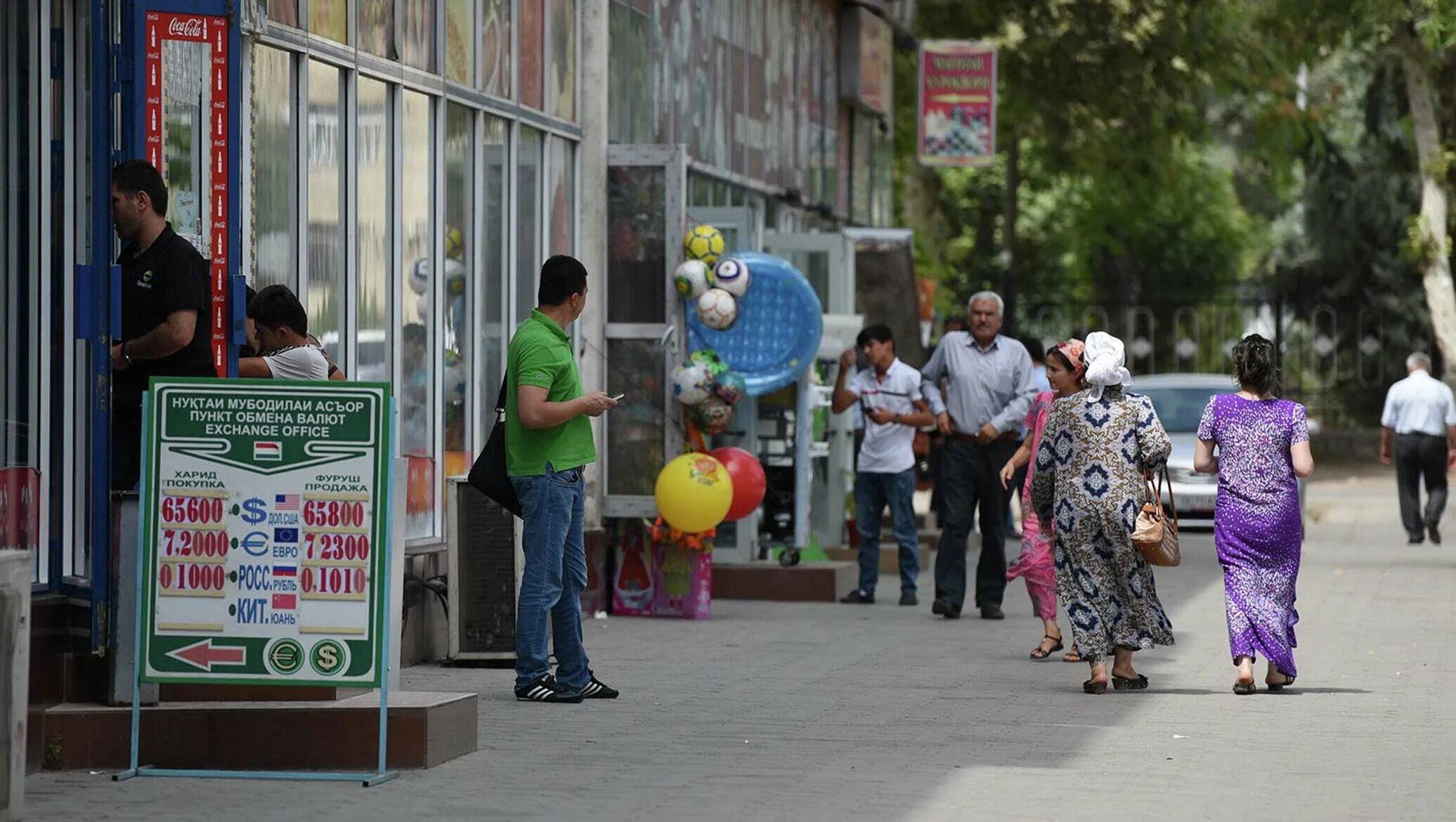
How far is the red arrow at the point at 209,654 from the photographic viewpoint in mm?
8258

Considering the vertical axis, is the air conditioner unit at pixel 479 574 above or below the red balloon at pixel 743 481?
below

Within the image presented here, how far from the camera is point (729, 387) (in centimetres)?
1532

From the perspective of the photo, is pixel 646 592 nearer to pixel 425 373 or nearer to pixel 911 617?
pixel 911 617

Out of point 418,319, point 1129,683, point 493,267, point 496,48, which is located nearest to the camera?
point 1129,683

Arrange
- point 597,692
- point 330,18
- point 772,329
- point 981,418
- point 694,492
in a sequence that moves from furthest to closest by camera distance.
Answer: point 772,329, point 981,418, point 694,492, point 330,18, point 597,692

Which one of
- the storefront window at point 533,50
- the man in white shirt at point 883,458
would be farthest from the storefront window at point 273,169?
the man in white shirt at point 883,458

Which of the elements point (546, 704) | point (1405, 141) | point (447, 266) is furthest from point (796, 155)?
point (1405, 141)

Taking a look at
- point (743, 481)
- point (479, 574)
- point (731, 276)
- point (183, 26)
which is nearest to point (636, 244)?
point (731, 276)

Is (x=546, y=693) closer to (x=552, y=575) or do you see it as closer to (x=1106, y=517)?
(x=552, y=575)

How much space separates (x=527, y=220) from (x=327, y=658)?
7.17 metres

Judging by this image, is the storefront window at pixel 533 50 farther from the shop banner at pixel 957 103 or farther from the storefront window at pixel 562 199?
the shop banner at pixel 957 103

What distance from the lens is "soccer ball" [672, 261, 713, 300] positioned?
15383 millimetres

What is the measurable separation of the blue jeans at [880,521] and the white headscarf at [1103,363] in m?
4.97

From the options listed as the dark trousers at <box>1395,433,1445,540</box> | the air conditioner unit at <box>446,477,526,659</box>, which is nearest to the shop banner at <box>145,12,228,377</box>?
the air conditioner unit at <box>446,477,526,659</box>
